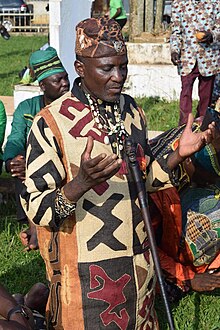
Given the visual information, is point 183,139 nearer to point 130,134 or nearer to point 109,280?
point 130,134

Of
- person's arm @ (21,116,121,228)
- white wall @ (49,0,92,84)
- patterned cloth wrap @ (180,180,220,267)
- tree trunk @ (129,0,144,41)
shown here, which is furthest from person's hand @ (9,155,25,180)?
tree trunk @ (129,0,144,41)

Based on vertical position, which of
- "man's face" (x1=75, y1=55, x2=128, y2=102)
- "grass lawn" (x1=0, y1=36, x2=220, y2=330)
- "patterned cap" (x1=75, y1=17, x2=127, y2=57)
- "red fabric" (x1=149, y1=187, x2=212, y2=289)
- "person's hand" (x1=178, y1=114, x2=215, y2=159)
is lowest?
"grass lawn" (x1=0, y1=36, x2=220, y2=330)

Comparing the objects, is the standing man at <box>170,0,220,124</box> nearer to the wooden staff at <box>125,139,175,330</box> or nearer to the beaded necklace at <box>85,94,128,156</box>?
the beaded necklace at <box>85,94,128,156</box>

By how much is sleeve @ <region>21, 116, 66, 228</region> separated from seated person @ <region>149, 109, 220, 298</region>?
4.68ft

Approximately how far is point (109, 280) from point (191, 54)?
4.69 meters

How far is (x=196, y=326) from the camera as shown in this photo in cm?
385

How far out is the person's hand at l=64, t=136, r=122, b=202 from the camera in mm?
2230

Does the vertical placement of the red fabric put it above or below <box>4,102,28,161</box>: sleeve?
below

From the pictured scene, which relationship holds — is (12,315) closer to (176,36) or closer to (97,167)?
(97,167)

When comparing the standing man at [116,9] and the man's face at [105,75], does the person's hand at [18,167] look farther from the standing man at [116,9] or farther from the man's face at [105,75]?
the standing man at [116,9]

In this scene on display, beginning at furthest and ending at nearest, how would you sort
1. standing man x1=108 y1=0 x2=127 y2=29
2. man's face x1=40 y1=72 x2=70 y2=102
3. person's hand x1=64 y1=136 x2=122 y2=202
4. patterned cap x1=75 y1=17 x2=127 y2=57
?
standing man x1=108 y1=0 x2=127 y2=29, man's face x1=40 y1=72 x2=70 y2=102, patterned cap x1=75 y1=17 x2=127 y2=57, person's hand x1=64 y1=136 x2=122 y2=202

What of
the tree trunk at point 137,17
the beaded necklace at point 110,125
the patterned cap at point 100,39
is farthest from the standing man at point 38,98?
the tree trunk at point 137,17

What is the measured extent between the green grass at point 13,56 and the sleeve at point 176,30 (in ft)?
15.4

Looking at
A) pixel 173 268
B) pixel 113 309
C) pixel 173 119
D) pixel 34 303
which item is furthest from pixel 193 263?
pixel 173 119
